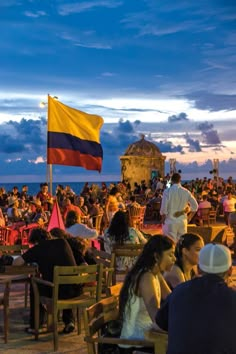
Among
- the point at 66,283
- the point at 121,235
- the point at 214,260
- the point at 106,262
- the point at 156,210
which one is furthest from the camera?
the point at 156,210

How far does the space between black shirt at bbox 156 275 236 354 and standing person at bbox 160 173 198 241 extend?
6356mm

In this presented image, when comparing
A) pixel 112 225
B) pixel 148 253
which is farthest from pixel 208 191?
pixel 148 253

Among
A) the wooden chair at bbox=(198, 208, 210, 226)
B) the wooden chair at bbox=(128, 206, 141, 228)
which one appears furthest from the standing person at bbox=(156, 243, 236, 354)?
the wooden chair at bbox=(198, 208, 210, 226)

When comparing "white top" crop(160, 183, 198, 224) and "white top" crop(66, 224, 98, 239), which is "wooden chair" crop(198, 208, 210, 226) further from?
"white top" crop(66, 224, 98, 239)

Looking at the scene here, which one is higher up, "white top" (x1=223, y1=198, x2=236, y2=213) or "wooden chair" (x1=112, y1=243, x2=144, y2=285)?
"white top" (x1=223, y1=198, x2=236, y2=213)

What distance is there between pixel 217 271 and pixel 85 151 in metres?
8.68

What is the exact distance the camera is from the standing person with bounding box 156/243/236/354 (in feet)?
10.2

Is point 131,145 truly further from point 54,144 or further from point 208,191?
point 54,144

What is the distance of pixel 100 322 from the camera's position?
13.0ft

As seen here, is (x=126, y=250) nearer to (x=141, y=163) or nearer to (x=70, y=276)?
(x=70, y=276)

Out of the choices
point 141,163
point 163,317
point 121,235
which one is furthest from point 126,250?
point 141,163

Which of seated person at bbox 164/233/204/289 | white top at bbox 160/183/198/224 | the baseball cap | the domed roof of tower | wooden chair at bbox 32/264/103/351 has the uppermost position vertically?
the domed roof of tower

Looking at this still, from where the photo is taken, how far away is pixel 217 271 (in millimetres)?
3271

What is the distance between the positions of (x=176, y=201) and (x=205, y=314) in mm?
6529
